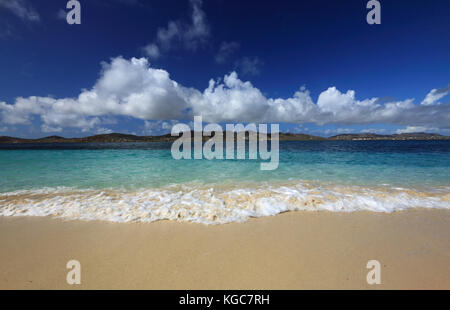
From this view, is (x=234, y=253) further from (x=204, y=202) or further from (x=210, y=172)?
(x=210, y=172)

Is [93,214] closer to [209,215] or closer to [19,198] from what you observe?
[209,215]

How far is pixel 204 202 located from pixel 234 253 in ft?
8.80

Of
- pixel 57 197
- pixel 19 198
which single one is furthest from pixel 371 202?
pixel 19 198

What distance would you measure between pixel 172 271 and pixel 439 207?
814 cm

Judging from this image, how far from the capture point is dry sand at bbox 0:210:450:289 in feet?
8.82

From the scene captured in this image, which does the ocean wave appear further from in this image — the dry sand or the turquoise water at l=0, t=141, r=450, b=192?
the turquoise water at l=0, t=141, r=450, b=192

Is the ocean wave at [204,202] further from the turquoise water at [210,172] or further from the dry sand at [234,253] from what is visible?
the turquoise water at [210,172]

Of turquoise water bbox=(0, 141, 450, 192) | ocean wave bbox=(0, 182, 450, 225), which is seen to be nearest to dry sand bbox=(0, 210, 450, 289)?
ocean wave bbox=(0, 182, 450, 225)

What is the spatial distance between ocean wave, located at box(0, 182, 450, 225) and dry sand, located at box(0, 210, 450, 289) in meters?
0.48

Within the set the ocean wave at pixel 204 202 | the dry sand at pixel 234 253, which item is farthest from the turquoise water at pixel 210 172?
the dry sand at pixel 234 253

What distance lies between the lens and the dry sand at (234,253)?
2.69 m

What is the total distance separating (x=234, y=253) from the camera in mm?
3289

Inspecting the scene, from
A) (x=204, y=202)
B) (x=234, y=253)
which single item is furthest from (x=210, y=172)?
(x=234, y=253)
